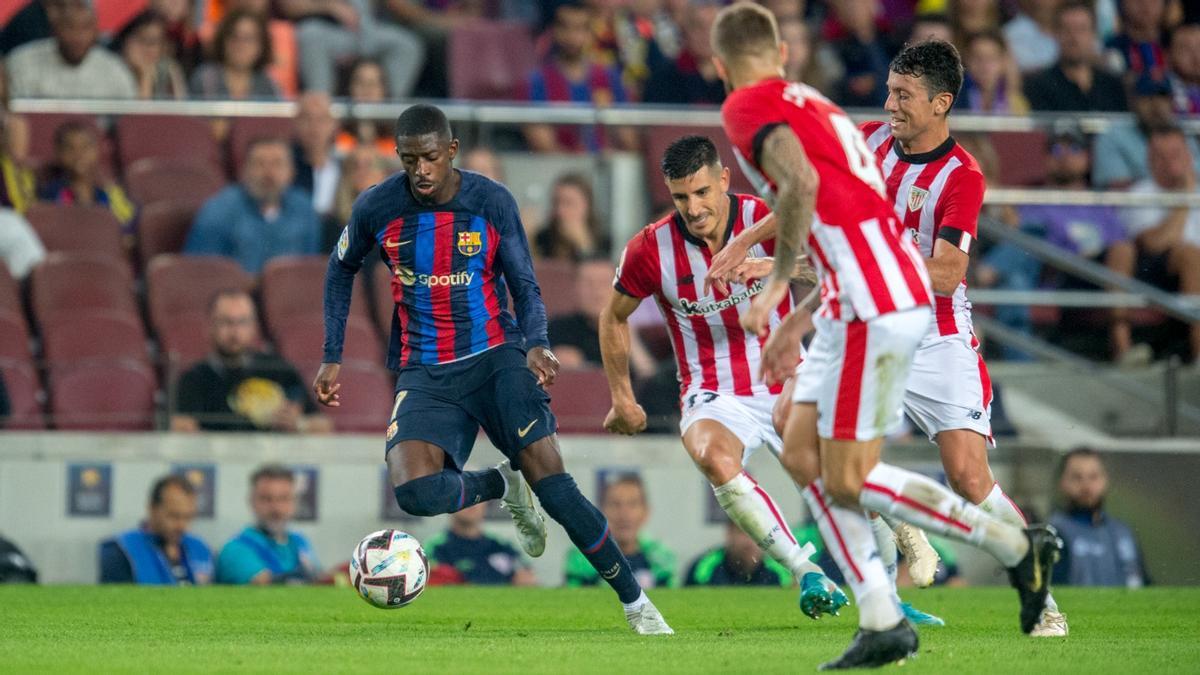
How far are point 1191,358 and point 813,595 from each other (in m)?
7.76

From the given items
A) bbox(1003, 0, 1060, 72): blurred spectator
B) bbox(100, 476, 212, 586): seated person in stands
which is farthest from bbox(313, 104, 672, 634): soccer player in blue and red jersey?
bbox(1003, 0, 1060, 72): blurred spectator

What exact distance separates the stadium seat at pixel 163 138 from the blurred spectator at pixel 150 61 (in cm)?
44

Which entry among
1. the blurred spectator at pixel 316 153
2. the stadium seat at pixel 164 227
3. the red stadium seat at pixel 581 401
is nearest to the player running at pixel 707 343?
the red stadium seat at pixel 581 401

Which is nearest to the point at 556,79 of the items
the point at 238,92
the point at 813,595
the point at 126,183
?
the point at 238,92

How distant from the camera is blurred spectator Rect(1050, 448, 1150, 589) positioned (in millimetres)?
12586

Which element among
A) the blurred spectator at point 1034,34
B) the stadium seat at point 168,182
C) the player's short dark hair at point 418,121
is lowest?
the stadium seat at point 168,182

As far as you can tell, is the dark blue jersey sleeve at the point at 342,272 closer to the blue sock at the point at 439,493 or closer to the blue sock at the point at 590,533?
the blue sock at the point at 439,493

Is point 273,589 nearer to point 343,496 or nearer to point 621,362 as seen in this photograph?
point 343,496

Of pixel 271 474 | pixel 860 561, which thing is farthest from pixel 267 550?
pixel 860 561

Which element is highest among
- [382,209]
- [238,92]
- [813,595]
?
[238,92]

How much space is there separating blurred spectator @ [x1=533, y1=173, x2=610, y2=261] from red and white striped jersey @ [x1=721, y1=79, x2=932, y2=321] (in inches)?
305

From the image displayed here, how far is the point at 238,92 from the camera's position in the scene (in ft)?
49.5

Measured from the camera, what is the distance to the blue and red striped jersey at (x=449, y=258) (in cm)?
842

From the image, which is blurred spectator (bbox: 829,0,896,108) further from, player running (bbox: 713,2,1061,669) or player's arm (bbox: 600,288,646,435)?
player running (bbox: 713,2,1061,669)
